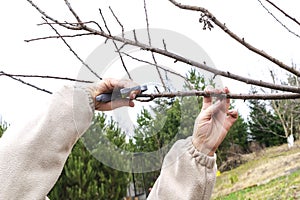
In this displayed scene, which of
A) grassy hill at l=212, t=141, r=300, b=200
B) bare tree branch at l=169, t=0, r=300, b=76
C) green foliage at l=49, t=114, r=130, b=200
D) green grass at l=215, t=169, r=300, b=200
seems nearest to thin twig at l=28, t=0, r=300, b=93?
bare tree branch at l=169, t=0, r=300, b=76

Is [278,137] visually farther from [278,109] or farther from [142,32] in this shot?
[142,32]

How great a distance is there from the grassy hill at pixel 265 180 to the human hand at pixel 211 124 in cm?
427

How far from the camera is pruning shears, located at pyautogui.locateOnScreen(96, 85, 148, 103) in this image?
0.67m

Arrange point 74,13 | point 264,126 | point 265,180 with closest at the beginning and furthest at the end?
point 74,13
point 265,180
point 264,126

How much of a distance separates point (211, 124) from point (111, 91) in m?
0.15

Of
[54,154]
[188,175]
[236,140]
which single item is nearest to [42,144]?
[54,154]

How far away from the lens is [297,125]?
10.2 metres

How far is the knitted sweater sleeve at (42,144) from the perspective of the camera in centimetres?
66

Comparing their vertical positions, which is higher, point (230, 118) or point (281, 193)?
point (230, 118)

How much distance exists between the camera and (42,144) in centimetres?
68

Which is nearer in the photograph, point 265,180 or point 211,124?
point 211,124

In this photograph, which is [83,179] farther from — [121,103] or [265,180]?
[121,103]

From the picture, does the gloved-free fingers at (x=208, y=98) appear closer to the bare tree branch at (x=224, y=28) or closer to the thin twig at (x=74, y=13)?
the bare tree branch at (x=224, y=28)

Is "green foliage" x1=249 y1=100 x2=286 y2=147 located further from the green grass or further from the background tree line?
the green grass
